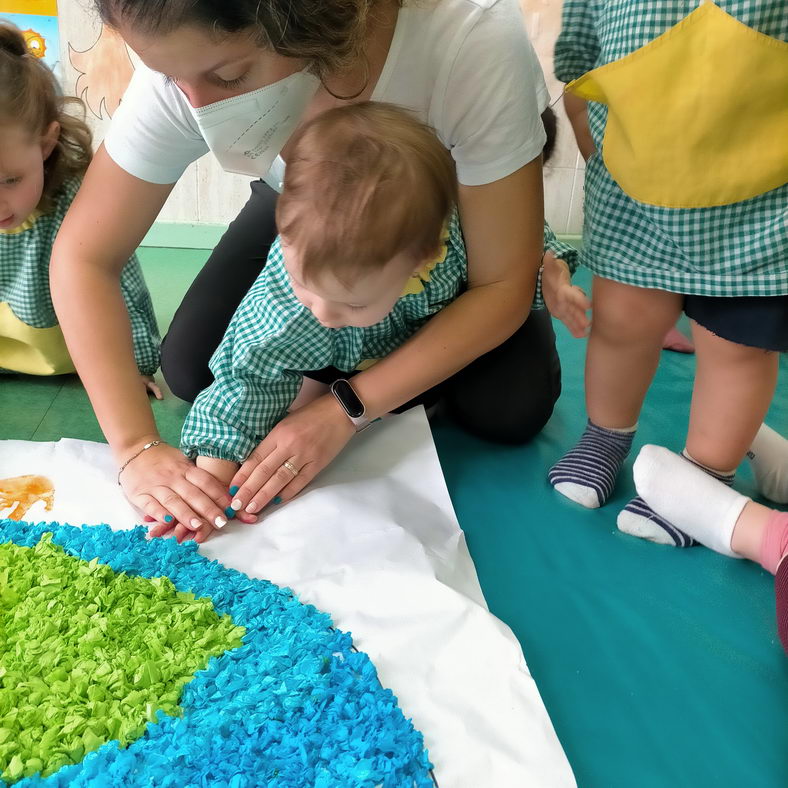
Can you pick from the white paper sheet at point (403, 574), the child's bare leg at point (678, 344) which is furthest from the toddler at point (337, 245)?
the child's bare leg at point (678, 344)

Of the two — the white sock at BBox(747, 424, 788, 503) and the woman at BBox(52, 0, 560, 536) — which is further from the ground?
the woman at BBox(52, 0, 560, 536)

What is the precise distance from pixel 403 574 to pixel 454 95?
1.72 feet

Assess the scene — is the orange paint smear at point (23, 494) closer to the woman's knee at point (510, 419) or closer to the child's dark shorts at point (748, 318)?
the woman's knee at point (510, 419)

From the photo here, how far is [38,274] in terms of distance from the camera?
126 centimetres

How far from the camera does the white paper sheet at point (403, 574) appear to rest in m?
0.69

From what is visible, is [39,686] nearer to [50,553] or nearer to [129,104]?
[50,553]

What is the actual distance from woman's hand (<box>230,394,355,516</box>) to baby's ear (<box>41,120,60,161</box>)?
60 centimetres

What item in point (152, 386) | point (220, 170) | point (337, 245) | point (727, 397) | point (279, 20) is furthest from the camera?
point (220, 170)

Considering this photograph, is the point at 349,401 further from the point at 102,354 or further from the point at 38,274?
the point at 38,274

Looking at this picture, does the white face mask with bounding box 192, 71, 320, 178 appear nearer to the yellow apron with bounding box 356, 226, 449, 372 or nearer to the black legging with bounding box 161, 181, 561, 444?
the yellow apron with bounding box 356, 226, 449, 372

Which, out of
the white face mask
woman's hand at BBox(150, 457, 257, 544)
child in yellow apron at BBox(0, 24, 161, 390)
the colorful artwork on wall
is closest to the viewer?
the white face mask

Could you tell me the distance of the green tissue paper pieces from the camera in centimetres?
66

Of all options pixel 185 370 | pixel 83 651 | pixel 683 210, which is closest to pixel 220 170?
pixel 185 370

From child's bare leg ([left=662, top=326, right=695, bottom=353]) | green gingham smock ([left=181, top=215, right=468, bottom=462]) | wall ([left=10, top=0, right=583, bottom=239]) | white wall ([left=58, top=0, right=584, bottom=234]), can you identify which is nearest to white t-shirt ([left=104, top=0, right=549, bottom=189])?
green gingham smock ([left=181, top=215, right=468, bottom=462])
